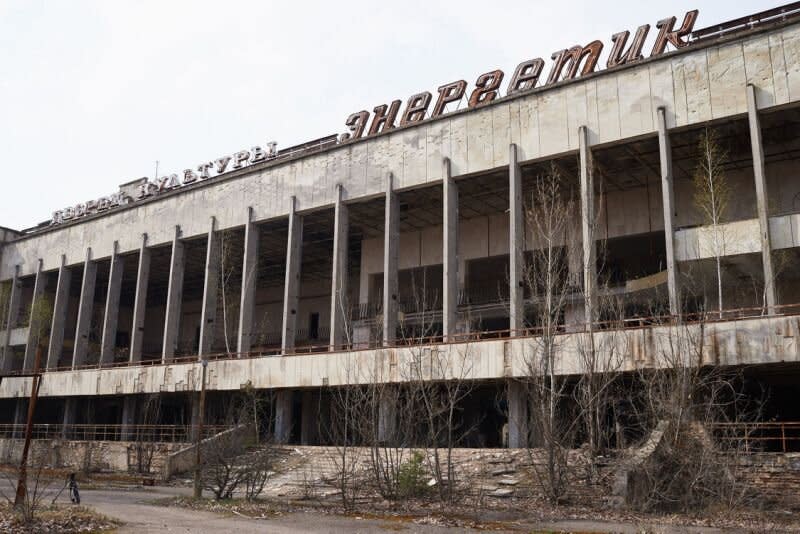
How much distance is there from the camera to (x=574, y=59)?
29281 millimetres

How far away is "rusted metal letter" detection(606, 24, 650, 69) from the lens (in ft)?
91.5

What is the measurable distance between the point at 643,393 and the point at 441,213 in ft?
59.7

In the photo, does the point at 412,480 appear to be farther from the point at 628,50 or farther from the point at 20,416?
the point at 20,416

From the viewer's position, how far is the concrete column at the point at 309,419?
3638 centimetres

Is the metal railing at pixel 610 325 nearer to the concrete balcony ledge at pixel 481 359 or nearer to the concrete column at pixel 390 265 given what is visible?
the concrete balcony ledge at pixel 481 359

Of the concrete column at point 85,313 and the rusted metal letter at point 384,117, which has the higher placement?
the rusted metal letter at point 384,117

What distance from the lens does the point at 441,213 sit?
37875mm

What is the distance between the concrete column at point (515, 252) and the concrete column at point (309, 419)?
40.1ft

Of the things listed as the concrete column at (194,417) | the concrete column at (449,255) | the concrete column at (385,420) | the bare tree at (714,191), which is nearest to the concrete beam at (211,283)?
the concrete column at (194,417)

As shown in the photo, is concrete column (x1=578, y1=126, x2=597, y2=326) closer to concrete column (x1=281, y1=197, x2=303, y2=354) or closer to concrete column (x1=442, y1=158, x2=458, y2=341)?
concrete column (x1=442, y1=158, x2=458, y2=341)

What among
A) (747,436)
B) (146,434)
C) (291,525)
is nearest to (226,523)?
(291,525)

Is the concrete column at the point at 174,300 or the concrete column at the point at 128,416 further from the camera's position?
the concrete column at the point at 128,416

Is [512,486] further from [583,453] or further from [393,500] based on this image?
[393,500]

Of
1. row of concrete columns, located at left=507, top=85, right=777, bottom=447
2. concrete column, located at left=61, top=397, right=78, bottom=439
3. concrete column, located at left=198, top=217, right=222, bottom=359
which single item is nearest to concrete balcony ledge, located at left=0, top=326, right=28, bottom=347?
concrete column, located at left=61, top=397, right=78, bottom=439
